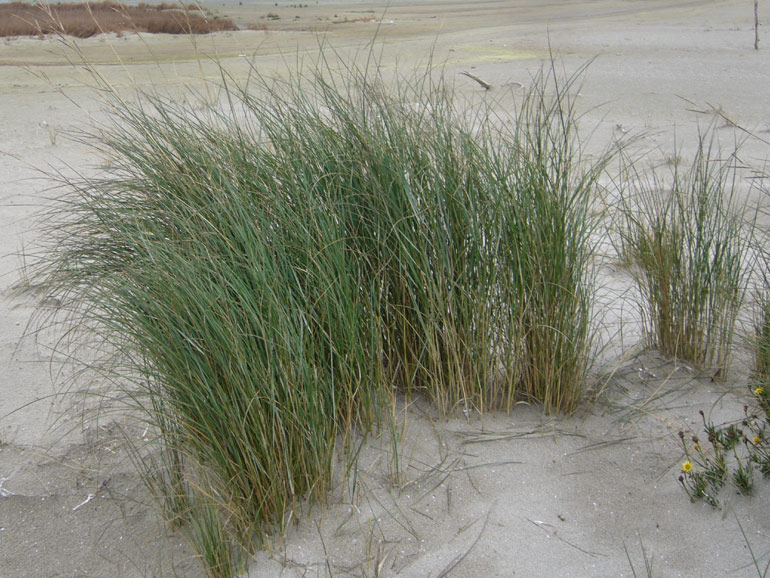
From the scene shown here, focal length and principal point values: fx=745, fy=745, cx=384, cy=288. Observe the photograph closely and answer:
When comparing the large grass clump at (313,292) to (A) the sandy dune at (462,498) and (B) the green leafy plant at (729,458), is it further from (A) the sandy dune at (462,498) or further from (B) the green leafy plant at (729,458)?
(B) the green leafy plant at (729,458)

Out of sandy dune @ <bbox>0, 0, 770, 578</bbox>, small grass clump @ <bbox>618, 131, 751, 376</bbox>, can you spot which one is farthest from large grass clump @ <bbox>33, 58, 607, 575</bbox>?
small grass clump @ <bbox>618, 131, 751, 376</bbox>

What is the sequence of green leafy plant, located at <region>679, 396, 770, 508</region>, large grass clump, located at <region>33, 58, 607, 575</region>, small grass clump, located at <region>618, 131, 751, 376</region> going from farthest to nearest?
1. small grass clump, located at <region>618, 131, 751, 376</region>
2. green leafy plant, located at <region>679, 396, 770, 508</region>
3. large grass clump, located at <region>33, 58, 607, 575</region>

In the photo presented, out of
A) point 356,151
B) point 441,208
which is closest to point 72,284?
point 356,151

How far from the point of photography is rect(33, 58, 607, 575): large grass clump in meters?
1.76

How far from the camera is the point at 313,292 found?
6.42 ft

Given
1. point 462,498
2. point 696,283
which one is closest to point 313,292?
point 462,498

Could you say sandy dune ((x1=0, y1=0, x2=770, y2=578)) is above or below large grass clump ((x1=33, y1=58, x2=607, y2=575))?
below

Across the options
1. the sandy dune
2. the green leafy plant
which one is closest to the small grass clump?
the sandy dune

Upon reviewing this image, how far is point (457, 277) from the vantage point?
7.09 ft

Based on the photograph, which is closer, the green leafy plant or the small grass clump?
the green leafy plant

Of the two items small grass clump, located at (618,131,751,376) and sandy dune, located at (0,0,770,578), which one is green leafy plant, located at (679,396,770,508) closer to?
sandy dune, located at (0,0,770,578)

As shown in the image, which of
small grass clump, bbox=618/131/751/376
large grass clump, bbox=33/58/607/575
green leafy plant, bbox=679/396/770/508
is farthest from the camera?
small grass clump, bbox=618/131/751/376

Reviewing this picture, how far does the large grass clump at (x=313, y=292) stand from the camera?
1757 mm

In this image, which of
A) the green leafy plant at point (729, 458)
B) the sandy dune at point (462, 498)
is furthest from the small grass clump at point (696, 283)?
the green leafy plant at point (729, 458)
